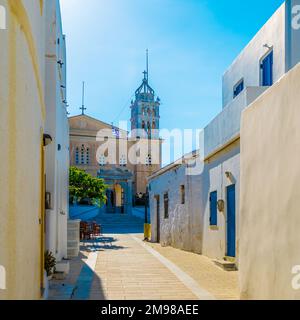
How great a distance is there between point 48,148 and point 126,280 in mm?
3543

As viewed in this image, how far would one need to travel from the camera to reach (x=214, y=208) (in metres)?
13.0

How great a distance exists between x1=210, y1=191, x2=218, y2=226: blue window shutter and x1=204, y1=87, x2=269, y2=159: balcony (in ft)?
4.51

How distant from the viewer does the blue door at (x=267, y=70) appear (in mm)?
10891

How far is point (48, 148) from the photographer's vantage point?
30.2 feet

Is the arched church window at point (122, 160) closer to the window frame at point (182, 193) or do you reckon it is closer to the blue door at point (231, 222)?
the window frame at point (182, 193)

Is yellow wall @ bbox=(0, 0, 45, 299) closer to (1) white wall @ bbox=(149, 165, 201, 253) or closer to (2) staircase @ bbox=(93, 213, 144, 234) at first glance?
(1) white wall @ bbox=(149, 165, 201, 253)

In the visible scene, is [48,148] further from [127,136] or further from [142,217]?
[127,136]

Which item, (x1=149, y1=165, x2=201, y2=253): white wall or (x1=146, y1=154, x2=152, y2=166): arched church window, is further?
(x1=146, y1=154, x2=152, y2=166): arched church window

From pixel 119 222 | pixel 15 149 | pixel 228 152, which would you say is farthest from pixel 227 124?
pixel 119 222

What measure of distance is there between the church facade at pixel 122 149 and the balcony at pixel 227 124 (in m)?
23.4

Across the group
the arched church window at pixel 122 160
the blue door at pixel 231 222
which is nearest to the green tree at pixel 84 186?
the blue door at pixel 231 222

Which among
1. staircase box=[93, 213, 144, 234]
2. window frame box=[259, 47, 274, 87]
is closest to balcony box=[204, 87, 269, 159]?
window frame box=[259, 47, 274, 87]

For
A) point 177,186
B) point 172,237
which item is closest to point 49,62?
point 177,186

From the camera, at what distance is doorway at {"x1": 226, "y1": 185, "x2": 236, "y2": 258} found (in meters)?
10.9
